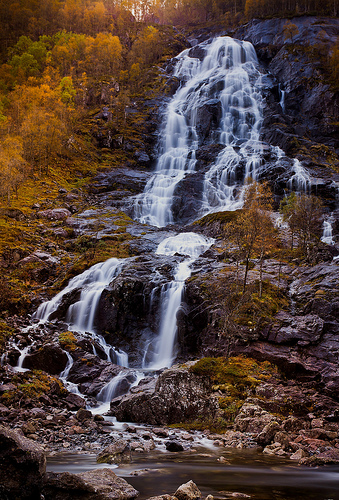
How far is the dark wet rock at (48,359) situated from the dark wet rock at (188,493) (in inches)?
621

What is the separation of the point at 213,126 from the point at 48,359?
5600 cm

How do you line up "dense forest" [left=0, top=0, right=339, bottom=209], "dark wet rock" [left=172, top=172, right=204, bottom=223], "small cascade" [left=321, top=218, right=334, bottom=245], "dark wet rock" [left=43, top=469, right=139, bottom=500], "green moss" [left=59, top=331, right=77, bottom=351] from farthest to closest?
"dense forest" [left=0, top=0, right=339, bottom=209]
"dark wet rock" [left=172, top=172, right=204, bottom=223]
"small cascade" [left=321, top=218, right=334, bottom=245]
"green moss" [left=59, top=331, right=77, bottom=351]
"dark wet rock" [left=43, top=469, right=139, bottom=500]

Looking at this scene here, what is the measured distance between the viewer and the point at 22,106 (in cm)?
5862

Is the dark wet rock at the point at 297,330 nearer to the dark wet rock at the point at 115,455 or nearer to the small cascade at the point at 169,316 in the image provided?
the small cascade at the point at 169,316

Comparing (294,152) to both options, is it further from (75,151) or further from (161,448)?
(161,448)

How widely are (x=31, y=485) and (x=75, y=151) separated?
59593 mm

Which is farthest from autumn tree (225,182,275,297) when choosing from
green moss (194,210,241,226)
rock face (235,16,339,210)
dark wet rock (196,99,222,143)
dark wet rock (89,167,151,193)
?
dark wet rock (196,99,222,143)

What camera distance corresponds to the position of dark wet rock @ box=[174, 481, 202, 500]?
6668 millimetres

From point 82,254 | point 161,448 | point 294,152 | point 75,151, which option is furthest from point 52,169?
point 161,448

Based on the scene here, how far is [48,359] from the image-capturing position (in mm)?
21016

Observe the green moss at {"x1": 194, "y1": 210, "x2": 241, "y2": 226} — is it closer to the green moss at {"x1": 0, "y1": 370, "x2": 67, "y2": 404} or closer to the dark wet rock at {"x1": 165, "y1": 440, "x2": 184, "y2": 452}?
the green moss at {"x1": 0, "y1": 370, "x2": 67, "y2": 404}

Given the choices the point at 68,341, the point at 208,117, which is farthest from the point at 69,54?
the point at 68,341

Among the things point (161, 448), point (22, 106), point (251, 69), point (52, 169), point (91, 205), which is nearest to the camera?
point (161, 448)

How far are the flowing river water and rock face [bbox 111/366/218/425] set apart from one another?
2.50 m
